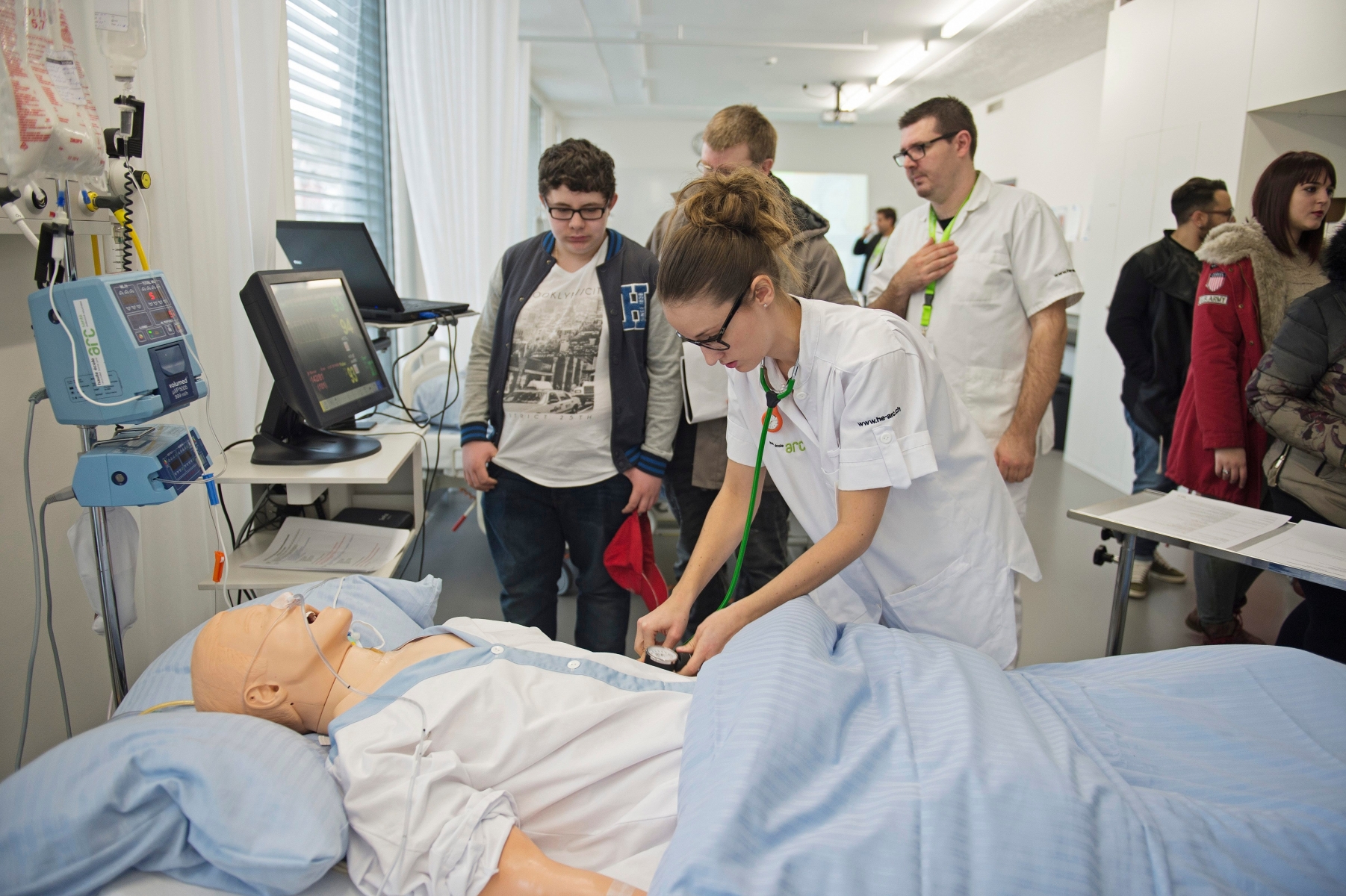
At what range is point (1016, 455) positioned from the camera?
1946 mm

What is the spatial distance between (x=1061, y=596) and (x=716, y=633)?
230 centimetres

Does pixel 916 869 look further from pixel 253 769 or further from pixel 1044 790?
pixel 253 769

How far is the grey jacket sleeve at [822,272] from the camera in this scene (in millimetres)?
1922

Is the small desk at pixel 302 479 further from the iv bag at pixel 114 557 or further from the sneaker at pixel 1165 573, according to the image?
the sneaker at pixel 1165 573

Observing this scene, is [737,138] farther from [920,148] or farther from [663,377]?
[663,377]

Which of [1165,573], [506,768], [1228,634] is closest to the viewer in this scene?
[506,768]

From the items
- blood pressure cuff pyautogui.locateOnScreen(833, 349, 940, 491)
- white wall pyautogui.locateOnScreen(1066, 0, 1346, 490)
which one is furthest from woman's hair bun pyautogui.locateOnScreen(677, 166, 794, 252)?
white wall pyautogui.locateOnScreen(1066, 0, 1346, 490)

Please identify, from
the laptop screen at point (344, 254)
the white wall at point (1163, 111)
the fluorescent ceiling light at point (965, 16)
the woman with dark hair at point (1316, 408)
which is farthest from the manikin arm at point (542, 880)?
the fluorescent ceiling light at point (965, 16)

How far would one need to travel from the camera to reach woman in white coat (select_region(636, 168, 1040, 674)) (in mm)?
1206

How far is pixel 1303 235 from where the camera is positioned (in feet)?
7.93

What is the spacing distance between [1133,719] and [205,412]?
1.92 metres

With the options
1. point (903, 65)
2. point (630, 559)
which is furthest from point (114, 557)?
point (903, 65)

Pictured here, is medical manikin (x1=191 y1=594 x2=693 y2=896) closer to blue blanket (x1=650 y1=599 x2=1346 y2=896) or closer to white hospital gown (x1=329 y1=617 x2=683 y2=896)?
white hospital gown (x1=329 y1=617 x2=683 y2=896)

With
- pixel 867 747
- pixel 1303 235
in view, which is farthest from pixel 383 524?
pixel 1303 235
